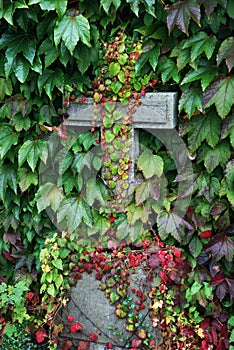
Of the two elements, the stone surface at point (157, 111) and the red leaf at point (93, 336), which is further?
the red leaf at point (93, 336)

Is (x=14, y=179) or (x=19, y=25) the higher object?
(x=19, y=25)

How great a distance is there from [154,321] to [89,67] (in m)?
1.38

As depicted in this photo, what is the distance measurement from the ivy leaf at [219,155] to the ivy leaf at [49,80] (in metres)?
0.86

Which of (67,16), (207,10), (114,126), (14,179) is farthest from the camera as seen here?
(14,179)

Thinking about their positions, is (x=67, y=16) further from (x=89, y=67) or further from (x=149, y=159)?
(x=149, y=159)

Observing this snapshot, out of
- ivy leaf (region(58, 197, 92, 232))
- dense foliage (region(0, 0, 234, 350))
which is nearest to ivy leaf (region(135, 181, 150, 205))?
dense foliage (region(0, 0, 234, 350))

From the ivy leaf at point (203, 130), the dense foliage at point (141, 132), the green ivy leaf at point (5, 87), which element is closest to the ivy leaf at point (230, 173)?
the dense foliage at point (141, 132)

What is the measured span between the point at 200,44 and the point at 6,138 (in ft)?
3.78

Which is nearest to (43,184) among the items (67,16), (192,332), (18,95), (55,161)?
(55,161)

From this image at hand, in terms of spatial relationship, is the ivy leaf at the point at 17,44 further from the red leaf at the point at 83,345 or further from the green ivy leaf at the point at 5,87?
the red leaf at the point at 83,345

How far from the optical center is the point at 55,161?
3.02 metres

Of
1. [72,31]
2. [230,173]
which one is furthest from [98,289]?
[72,31]

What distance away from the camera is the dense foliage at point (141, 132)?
8.63ft

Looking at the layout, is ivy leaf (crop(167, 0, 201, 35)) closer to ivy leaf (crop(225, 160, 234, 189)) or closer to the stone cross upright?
the stone cross upright
